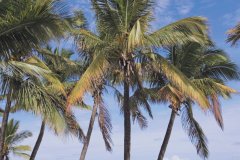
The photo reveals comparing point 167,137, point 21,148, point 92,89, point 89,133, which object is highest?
point 92,89

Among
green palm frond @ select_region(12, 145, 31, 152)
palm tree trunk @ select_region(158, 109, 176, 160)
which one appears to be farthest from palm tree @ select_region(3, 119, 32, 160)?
palm tree trunk @ select_region(158, 109, 176, 160)

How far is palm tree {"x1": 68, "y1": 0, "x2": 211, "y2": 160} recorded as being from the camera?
16.4 metres

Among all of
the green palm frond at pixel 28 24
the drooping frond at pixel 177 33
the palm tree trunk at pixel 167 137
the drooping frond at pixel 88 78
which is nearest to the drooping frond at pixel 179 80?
the drooping frond at pixel 177 33

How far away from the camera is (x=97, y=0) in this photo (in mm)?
18219

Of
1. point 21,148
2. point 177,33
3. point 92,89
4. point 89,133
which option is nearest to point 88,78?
point 92,89

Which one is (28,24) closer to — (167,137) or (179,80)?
(179,80)

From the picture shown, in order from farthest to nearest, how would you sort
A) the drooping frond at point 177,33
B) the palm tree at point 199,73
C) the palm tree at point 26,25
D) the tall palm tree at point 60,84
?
Result: the palm tree at point 199,73 → the drooping frond at point 177,33 → the tall palm tree at point 60,84 → the palm tree at point 26,25

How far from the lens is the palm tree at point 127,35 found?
1645 centimetres

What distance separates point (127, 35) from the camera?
1761 cm

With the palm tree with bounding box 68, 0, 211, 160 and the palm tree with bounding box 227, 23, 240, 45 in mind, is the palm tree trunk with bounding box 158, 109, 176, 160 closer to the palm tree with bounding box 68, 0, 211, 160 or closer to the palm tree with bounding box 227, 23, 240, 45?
the palm tree with bounding box 68, 0, 211, 160

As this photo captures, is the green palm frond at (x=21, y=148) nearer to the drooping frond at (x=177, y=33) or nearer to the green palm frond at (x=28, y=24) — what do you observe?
the drooping frond at (x=177, y=33)

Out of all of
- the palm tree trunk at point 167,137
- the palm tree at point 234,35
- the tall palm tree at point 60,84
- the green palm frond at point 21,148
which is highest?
the palm tree at point 234,35

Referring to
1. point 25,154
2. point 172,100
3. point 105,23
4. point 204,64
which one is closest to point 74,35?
point 105,23

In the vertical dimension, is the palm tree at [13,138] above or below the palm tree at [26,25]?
below
